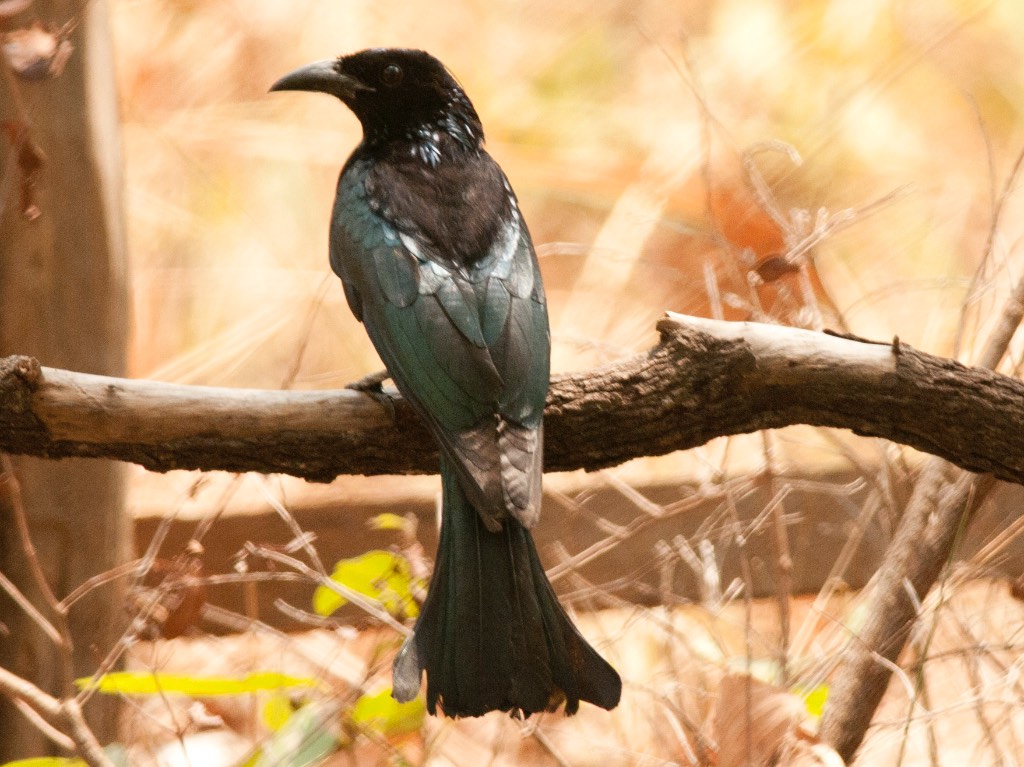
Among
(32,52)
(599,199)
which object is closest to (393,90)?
(32,52)

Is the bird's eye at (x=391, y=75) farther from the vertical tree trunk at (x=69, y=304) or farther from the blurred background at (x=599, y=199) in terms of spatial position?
the blurred background at (x=599, y=199)

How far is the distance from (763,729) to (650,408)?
0.74m

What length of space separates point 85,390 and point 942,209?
4289 mm

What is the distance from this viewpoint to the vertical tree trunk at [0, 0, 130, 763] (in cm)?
335

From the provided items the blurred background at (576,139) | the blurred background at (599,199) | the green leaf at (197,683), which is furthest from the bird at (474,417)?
the blurred background at (576,139)

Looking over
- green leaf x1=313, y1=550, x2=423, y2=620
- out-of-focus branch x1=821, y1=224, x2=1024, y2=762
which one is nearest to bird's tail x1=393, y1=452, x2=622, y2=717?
green leaf x1=313, y1=550, x2=423, y2=620

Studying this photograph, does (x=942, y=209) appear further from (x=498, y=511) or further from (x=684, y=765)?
(x=498, y=511)

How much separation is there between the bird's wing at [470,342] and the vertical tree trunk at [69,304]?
1.04 metres

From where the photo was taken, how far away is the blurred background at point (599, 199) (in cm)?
396

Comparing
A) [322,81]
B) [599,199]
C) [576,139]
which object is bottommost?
[322,81]

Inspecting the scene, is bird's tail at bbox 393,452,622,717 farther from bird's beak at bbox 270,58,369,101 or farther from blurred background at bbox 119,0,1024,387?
blurred background at bbox 119,0,1024,387

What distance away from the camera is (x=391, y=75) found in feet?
10.2

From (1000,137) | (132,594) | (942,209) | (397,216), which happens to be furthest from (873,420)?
(1000,137)

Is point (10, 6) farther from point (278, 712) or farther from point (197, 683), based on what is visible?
point (278, 712)
